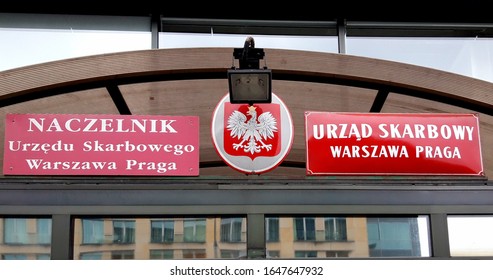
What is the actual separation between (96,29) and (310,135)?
3914 millimetres

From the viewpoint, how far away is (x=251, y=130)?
5.30 m

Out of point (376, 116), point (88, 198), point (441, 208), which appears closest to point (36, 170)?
point (88, 198)

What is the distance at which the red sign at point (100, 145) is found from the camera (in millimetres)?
4996

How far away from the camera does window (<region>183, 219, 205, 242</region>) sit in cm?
464

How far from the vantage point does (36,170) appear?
16.4 ft

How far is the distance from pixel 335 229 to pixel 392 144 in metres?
0.98

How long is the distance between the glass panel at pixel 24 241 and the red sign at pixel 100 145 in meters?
0.53

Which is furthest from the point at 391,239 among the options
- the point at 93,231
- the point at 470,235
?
the point at 93,231

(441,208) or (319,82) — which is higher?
(319,82)

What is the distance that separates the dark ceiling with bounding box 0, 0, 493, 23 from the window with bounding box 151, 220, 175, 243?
4003mm

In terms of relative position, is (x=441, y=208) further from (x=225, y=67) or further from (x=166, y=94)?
(x=166, y=94)

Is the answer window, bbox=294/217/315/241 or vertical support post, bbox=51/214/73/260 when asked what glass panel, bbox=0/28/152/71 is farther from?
window, bbox=294/217/315/241

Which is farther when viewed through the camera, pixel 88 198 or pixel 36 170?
pixel 36 170

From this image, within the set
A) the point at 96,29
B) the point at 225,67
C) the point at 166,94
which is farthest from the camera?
the point at 96,29
